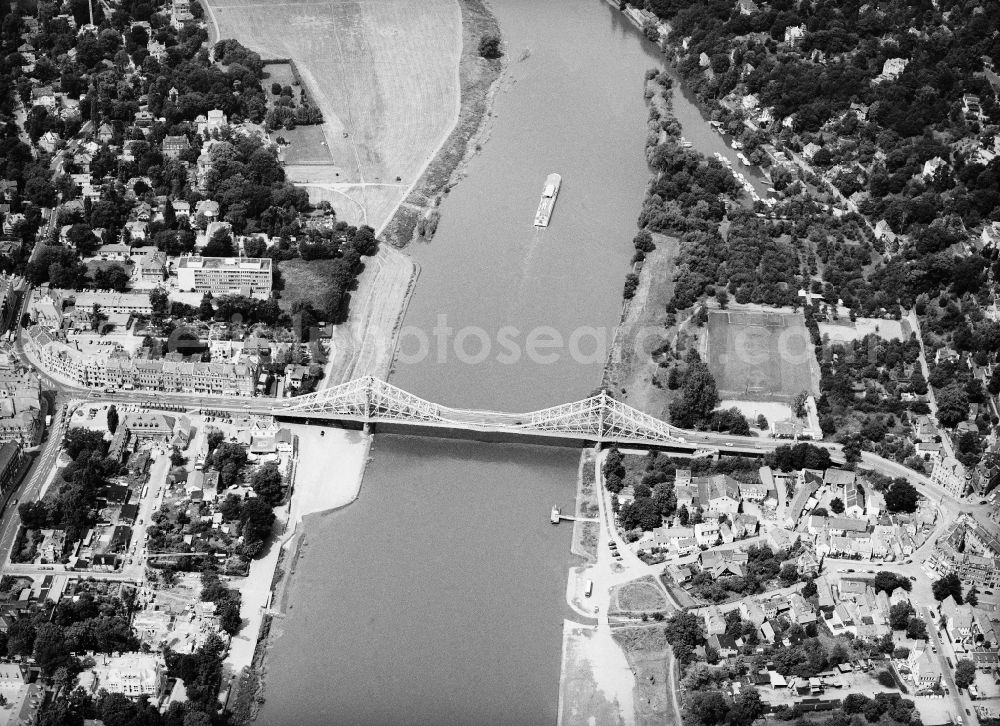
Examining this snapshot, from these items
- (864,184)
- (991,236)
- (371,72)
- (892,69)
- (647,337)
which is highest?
(892,69)

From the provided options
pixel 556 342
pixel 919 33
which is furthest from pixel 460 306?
pixel 919 33

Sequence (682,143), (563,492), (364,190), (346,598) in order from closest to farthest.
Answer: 1. (346,598)
2. (563,492)
3. (364,190)
4. (682,143)

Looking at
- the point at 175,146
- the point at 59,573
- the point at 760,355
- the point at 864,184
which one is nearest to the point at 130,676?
the point at 59,573

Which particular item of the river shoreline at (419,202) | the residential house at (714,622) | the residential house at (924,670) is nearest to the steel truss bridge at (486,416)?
the river shoreline at (419,202)

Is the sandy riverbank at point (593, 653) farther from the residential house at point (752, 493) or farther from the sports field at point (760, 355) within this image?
the sports field at point (760, 355)

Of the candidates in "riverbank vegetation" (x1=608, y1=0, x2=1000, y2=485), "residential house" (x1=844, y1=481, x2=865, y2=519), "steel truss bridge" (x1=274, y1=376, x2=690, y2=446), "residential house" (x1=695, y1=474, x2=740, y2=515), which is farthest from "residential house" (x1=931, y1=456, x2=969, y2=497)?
"steel truss bridge" (x1=274, y1=376, x2=690, y2=446)

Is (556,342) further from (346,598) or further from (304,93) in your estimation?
(304,93)

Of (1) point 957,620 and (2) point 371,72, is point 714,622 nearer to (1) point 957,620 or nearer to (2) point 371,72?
(1) point 957,620
